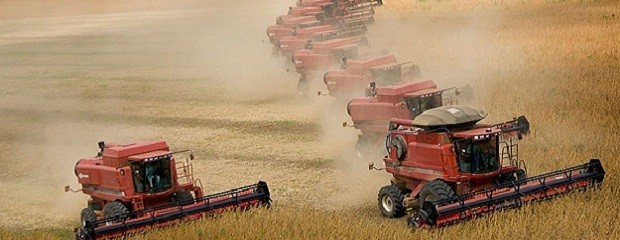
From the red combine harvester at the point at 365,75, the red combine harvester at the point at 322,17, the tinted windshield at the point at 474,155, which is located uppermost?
the red combine harvester at the point at 322,17

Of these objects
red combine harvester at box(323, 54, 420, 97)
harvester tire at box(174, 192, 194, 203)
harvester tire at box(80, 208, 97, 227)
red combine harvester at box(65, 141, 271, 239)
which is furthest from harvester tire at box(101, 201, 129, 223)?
red combine harvester at box(323, 54, 420, 97)

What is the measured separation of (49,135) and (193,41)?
25090 millimetres

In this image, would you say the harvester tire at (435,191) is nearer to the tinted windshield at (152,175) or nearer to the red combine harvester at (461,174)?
the red combine harvester at (461,174)

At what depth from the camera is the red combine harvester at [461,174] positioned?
53.8 ft

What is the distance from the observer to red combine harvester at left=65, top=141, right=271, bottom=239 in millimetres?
17797

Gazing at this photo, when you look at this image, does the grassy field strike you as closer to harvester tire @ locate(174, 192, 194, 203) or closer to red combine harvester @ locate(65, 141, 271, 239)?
red combine harvester @ locate(65, 141, 271, 239)

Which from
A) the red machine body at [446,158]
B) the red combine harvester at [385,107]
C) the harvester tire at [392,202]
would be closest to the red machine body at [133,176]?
the harvester tire at [392,202]

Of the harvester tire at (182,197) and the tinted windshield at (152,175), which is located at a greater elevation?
the tinted windshield at (152,175)

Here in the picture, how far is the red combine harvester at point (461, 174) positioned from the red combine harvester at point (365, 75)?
33.2 ft

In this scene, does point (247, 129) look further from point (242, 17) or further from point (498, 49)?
point (242, 17)

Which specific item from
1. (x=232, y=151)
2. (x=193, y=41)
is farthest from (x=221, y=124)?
(x=193, y=41)

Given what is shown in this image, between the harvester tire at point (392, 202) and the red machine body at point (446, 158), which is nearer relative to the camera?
the red machine body at point (446, 158)

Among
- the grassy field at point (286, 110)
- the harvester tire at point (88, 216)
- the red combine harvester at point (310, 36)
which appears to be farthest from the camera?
the red combine harvester at point (310, 36)

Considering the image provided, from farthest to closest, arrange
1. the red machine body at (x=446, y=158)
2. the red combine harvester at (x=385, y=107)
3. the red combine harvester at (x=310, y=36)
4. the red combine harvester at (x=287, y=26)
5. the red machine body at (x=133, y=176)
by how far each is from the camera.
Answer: the red combine harvester at (x=287, y=26), the red combine harvester at (x=310, y=36), the red combine harvester at (x=385, y=107), the red machine body at (x=133, y=176), the red machine body at (x=446, y=158)
